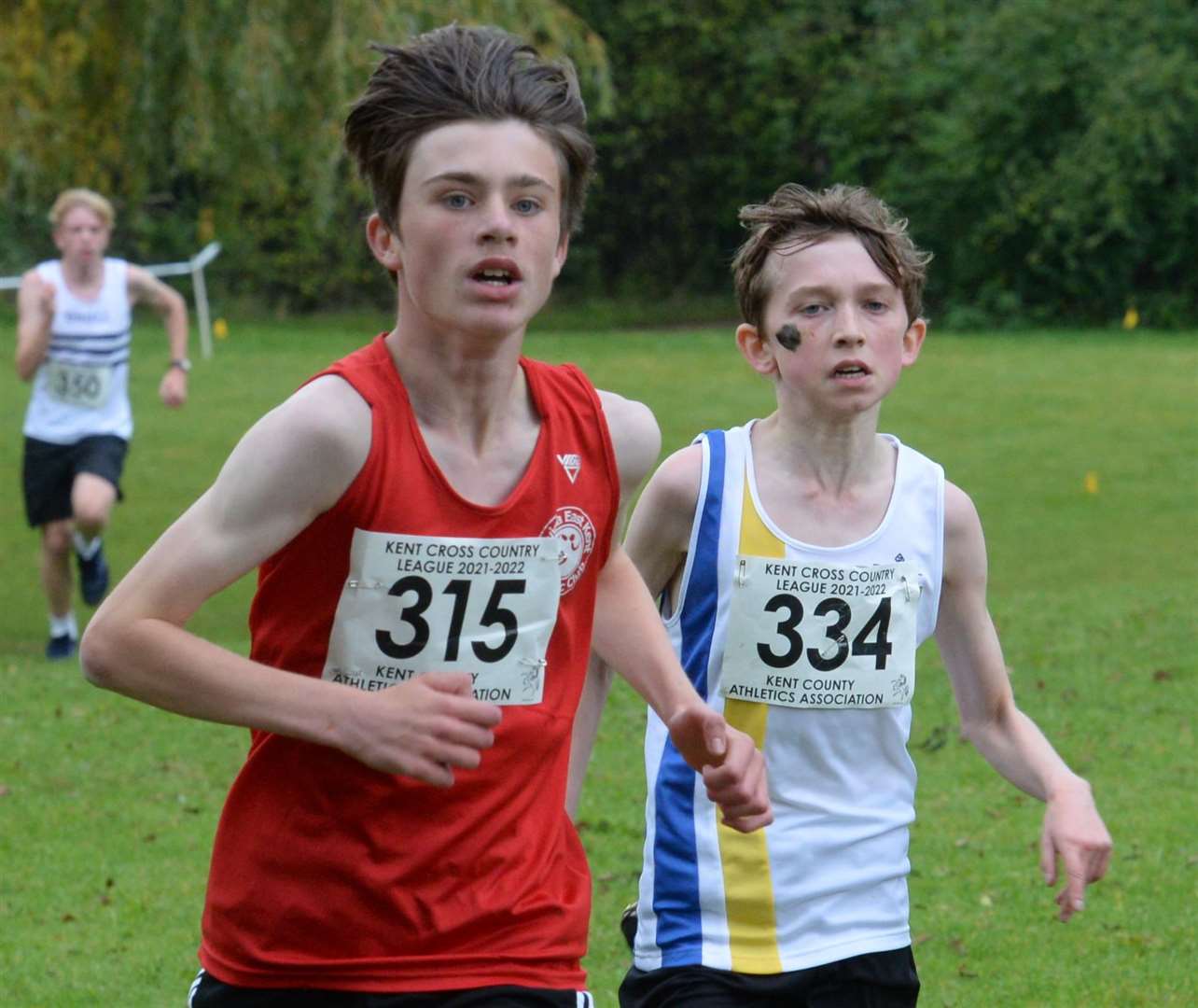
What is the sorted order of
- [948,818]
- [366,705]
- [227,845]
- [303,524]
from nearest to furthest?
[366,705] → [303,524] → [227,845] → [948,818]

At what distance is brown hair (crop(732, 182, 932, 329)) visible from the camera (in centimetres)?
379

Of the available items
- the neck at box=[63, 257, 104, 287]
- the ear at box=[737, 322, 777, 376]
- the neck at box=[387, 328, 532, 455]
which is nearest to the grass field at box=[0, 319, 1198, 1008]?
the neck at box=[63, 257, 104, 287]

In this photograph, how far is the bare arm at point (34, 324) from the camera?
10000 mm

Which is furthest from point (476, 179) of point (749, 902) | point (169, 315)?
point (169, 315)

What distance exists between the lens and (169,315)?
36.2 ft

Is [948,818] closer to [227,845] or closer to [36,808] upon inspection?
[36,808]

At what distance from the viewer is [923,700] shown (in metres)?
8.68

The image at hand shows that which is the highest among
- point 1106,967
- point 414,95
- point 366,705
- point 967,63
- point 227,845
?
point 414,95

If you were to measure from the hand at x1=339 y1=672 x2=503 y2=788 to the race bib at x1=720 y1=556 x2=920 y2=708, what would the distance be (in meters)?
1.12

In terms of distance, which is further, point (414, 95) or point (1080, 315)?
point (1080, 315)

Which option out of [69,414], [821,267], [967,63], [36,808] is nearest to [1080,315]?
[967,63]

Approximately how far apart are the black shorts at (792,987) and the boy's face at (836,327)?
0.98 metres

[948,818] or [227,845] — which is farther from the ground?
[227,845]

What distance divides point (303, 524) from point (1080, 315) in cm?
3346
